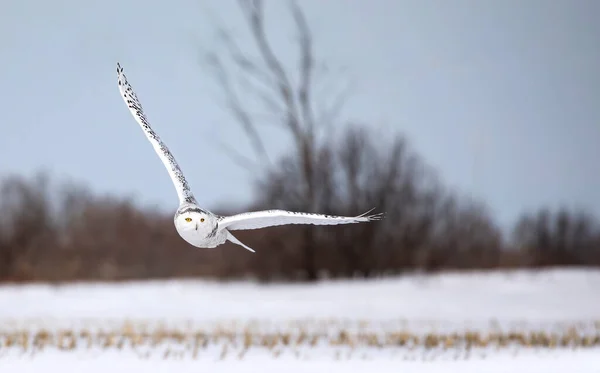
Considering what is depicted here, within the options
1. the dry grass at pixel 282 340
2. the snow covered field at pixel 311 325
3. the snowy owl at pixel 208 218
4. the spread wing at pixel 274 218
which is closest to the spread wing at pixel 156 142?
the snowy owl at pixel 208 218

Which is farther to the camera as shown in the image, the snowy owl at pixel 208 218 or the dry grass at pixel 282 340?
the dry grass at pixel 282 340

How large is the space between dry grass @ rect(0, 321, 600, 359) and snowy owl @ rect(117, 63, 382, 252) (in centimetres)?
245

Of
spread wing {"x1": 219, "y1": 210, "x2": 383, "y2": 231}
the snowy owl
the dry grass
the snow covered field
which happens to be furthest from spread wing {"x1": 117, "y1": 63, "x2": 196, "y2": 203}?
the dry grass

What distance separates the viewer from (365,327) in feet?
18.6

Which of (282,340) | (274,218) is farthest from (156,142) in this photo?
(282,340)

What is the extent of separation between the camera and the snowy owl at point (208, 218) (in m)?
2.00

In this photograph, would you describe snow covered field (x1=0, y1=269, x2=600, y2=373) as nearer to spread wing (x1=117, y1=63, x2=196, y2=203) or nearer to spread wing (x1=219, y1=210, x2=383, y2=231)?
spread wing (x1=117, y1=63, x2=196, y2=203)

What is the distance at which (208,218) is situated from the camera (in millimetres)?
2037

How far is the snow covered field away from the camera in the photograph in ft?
15.1

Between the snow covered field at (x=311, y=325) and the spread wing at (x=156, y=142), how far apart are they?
79.7 inches

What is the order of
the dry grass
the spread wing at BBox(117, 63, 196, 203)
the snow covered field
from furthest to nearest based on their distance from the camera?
the dry grass → the snow covered field → the spread wing at BBox(117, 63, 196, 203)

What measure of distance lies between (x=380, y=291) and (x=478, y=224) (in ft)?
6.23

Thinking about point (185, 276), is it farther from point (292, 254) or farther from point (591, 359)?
point (591, 359)

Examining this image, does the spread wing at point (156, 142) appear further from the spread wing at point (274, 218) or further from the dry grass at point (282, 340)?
the dry grass at point (282, 340)
